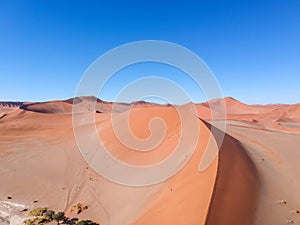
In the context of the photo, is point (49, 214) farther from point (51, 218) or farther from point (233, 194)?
point (233, 194)

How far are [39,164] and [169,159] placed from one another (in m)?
13.4

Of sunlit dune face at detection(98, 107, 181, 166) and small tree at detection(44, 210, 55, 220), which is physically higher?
sunlit dune face at detection(98, 107, 181, 166)

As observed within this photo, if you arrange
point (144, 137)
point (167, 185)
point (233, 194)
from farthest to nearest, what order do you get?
point (144, 137), point (167, 185), point (233, 194)

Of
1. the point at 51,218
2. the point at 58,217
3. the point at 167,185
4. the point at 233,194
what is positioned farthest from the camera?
the point at 167,185

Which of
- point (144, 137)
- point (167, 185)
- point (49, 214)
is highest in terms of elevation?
point (144, 137)

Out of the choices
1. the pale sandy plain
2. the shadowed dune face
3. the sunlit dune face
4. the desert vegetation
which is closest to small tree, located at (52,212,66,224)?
the desert vegetation

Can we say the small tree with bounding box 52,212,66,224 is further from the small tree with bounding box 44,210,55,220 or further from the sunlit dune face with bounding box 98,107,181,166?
the sunlit dune face with bounding box 98,107,181,166

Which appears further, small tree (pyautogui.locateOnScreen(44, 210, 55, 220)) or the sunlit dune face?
the sunlit dune face

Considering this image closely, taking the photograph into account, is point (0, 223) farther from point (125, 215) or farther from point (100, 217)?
point (125, 215)

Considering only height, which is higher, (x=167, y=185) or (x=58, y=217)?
(x=167, y=185)

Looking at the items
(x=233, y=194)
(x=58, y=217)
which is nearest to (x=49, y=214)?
(x=58, y=217)

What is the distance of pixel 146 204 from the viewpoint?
453 inches

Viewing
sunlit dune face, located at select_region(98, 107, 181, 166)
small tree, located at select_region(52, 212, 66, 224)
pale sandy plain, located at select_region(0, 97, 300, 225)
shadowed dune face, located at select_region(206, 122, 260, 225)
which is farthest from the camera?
sunlit dune face, located at select_region(98, 107, 181, 166)

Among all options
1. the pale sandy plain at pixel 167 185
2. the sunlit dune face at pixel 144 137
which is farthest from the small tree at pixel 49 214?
the sunlit dune face at pixel 144 137
